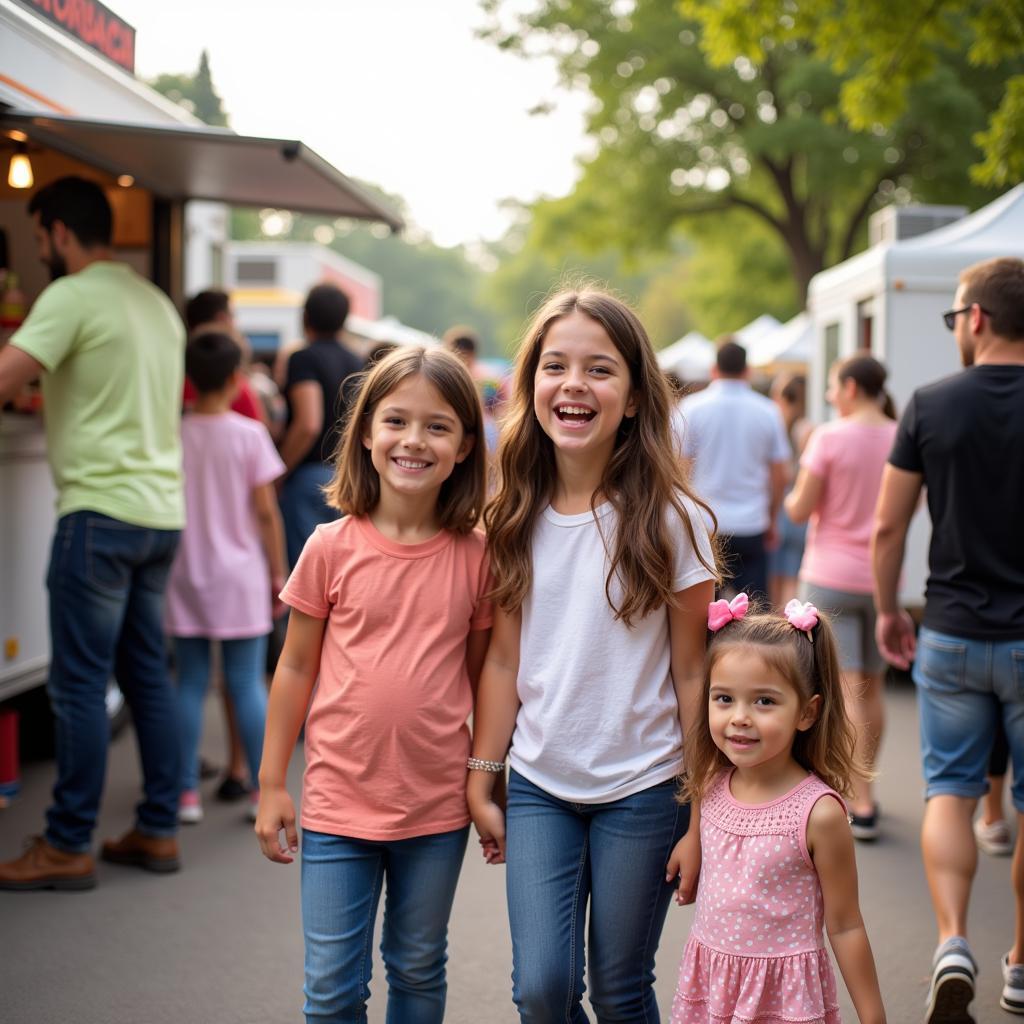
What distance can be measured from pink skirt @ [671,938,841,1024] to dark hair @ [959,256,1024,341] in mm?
2150

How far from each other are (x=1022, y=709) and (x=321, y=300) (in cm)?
417

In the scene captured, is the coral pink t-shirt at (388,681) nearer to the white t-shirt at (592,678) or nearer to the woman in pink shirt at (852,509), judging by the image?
the white t-shirt at (592,678)

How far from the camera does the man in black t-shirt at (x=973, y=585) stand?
4.04m

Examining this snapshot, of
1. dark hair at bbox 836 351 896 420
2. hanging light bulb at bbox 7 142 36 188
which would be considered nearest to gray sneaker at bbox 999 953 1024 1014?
dark hair at bbox 836 351 896 420

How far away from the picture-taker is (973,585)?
411 cm

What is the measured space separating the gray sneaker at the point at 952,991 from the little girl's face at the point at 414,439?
2.02 m

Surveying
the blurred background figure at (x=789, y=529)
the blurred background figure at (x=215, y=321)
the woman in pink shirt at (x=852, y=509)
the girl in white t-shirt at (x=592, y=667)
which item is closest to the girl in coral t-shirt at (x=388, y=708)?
the girl in white t-shirt at (x=592, y=667)

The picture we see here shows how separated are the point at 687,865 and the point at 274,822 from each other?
92 cm

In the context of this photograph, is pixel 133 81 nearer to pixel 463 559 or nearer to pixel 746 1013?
pixel 463 559

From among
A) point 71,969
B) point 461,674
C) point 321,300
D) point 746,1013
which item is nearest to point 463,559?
point 461,674

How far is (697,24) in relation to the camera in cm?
2417

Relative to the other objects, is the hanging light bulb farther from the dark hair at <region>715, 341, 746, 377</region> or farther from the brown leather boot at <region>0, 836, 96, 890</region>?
the dark hair at <region>715, 341, 746, 377</region>

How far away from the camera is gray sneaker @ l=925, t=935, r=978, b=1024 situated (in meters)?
3.76

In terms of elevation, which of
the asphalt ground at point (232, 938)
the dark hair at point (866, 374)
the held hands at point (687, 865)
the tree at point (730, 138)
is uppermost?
the tree at point (730, 138)
